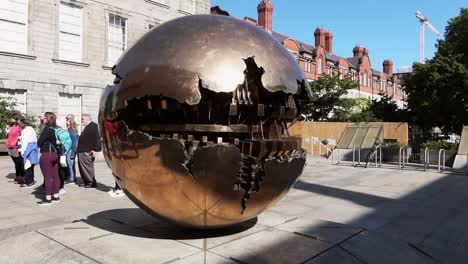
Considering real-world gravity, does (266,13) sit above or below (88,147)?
above

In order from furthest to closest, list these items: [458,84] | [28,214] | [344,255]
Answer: [458,84], [28,214], [344,255]

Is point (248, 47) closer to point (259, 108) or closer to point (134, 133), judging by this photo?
point (259, 108)

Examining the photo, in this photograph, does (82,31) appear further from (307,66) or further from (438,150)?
(307,66)

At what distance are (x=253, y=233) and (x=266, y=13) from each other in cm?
4209

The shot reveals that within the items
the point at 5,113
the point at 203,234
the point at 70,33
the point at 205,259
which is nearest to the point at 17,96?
the point at 5,113

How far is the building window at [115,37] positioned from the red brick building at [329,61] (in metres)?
13.5

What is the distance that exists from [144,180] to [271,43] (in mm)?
1873

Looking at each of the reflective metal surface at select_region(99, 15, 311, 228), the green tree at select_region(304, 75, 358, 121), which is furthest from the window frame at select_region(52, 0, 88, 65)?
the green tree at select_region(304, 75, 358, 121)

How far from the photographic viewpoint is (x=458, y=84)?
23703mm

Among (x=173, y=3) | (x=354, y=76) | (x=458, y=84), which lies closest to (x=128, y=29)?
(x=173, y=3)

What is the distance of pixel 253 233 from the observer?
15.1 feet

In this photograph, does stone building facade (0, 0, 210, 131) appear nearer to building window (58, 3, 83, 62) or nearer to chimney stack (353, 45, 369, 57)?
building window (58, 3, 83, 62)

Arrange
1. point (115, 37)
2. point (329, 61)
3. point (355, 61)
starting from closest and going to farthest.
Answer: point (115, 37)
point (329, 61)
point (355, 61)

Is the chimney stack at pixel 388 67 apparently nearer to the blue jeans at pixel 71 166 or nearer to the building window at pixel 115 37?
the building window at pixel 115 37
